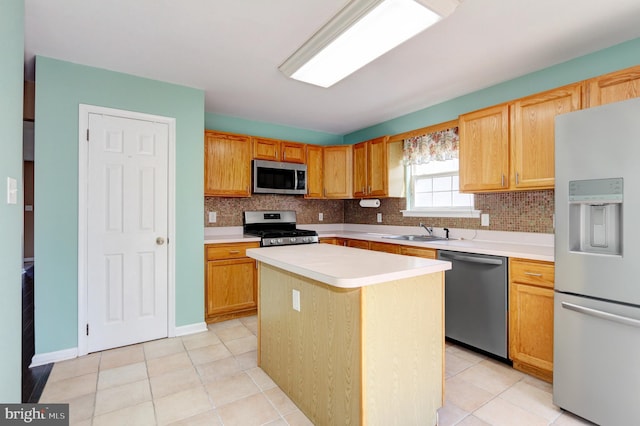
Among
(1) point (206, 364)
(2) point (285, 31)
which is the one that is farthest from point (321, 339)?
Result: (2) point (285, 31)

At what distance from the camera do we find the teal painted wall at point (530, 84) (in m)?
2.27

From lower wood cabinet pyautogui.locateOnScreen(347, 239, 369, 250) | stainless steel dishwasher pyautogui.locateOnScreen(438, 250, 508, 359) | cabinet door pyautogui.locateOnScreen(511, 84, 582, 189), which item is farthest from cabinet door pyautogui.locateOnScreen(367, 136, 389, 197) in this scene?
cabinet door pyautogui.locateOnScreen(511, 84, 582, 189)

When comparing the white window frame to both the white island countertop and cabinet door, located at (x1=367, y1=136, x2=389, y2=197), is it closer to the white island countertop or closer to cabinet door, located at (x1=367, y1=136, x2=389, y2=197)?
cabinet door, located at (x1=367, y1=136, x2=389, y2=197)

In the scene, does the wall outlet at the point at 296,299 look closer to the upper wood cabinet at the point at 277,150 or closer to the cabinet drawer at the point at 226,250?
the cabinet drawer at the point at 226,250

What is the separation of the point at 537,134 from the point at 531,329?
1.51m

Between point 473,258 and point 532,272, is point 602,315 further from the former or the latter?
point 473,258

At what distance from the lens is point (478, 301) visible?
2.54 metres

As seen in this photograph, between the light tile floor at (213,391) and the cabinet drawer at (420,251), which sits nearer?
the light tile floor at (213,391)

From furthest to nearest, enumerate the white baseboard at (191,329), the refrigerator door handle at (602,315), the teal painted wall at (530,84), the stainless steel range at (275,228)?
the stainless steel range at (275,228)
the white baseboard at (191,329)
the teal painted wall at (530,84)
the refrigerator door handle at (602,315)

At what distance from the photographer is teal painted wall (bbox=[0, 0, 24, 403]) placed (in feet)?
4.15

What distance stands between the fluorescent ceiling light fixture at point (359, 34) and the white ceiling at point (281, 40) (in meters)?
0.16

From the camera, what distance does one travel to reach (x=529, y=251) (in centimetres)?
237

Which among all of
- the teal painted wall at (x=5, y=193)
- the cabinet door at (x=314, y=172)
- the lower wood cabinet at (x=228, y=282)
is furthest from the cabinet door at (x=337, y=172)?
the teal painted wall at (x=5, y=193)

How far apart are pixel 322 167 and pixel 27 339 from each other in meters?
3.74
